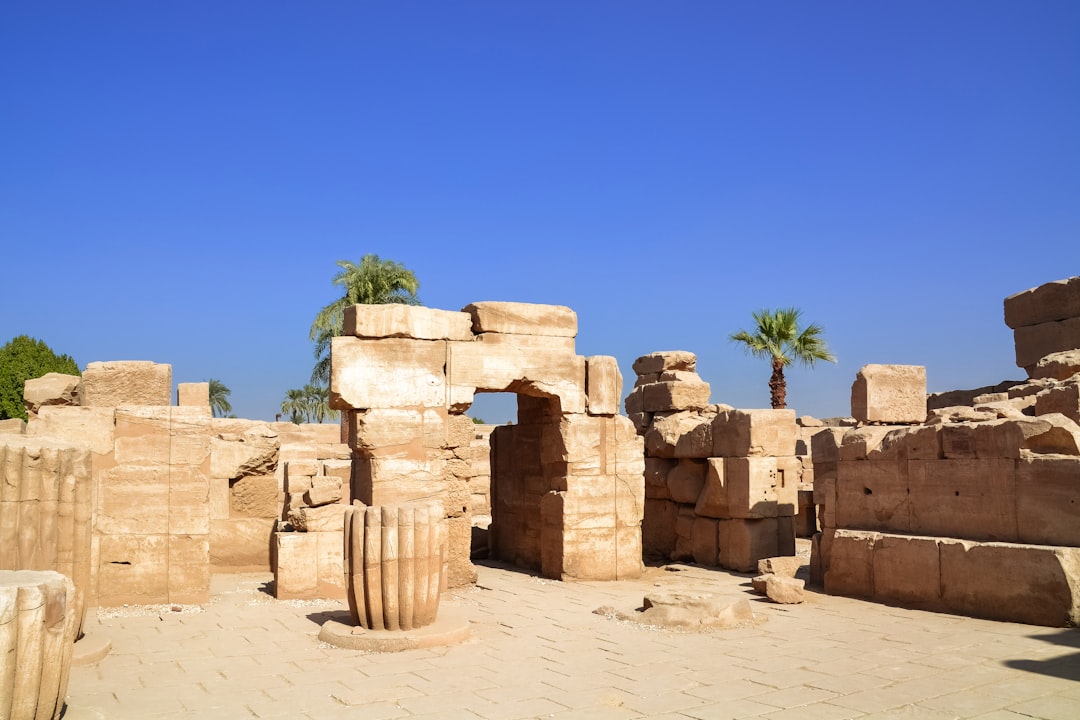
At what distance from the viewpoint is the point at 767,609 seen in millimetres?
7895

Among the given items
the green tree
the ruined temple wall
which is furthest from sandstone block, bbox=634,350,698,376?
the green tree

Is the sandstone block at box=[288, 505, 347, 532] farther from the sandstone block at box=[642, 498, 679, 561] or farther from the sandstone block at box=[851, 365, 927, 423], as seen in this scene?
the sandstone block at box=[851, 365, 927, 423]

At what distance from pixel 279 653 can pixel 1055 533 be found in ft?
20.2

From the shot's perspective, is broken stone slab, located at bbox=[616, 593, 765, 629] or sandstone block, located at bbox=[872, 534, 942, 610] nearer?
broken stone slab, located at bbox=[616, 593, 765, 629]

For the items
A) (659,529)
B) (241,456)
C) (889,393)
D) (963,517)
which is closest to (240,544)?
(241,456)

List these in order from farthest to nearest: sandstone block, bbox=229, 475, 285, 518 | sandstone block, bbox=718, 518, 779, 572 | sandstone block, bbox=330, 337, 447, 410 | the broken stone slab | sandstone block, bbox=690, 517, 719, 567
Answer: sandstone block, bbox=690, 517, 719, 567 < sandstone block, bbox=718, 518, 779, 572 < sandstone block, bbox=229, 475, 285, 518 < sandstone block, bbox=330, 337, 447, 410 < the broken stone slab

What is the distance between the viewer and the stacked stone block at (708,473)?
10.7m

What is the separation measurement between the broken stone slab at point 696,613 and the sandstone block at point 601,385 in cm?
325

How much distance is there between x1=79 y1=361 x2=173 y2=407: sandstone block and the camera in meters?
8.10

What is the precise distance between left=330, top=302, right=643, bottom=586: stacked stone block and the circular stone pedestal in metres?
2.61

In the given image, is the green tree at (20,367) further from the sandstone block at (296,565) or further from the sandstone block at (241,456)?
the sandstone block at (296,565)

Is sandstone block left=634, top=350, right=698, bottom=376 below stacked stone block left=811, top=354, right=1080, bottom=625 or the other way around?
the other way around

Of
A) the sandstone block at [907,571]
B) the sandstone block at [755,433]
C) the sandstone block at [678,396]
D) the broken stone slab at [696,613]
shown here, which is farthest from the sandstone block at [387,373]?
the sandstone block at [907,571]

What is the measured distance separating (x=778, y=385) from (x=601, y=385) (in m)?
11.2
